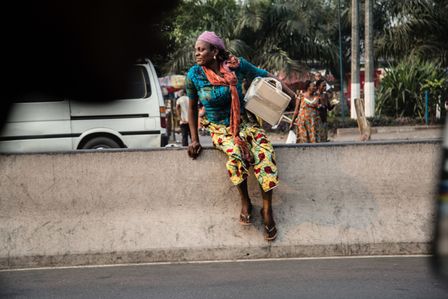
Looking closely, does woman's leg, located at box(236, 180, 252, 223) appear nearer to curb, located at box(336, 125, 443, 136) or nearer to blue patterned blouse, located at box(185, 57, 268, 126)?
blue patterned blouse, located at box(185, 57, 268, 126)

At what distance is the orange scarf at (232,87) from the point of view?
5.34m

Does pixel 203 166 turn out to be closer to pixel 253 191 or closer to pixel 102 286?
pixel 253 191

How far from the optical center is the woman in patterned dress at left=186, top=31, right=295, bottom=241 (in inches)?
212

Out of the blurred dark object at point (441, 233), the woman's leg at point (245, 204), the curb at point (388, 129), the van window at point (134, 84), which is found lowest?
the curb at point (388, 129)

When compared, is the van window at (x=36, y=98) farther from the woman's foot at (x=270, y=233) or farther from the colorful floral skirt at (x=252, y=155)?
the woman's foot at (x=270, y=233)

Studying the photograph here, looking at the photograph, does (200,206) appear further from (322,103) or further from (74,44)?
(322,103)

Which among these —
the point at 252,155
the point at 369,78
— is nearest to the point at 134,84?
the point at 252,155

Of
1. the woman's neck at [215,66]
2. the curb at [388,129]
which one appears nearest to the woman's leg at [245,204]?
the woman's neck at [215,66]

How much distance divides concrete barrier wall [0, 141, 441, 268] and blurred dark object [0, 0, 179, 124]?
4.75m

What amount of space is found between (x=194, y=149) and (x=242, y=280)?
1.17 m

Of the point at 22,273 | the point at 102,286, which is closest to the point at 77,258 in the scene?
the point at 22,273

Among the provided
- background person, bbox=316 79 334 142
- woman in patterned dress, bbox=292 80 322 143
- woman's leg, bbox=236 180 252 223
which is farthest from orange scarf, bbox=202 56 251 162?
background person, bbox=316 79 334 142

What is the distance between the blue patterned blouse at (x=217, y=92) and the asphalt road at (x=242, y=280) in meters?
1.05

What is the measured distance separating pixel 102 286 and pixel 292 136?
7.81 metres
